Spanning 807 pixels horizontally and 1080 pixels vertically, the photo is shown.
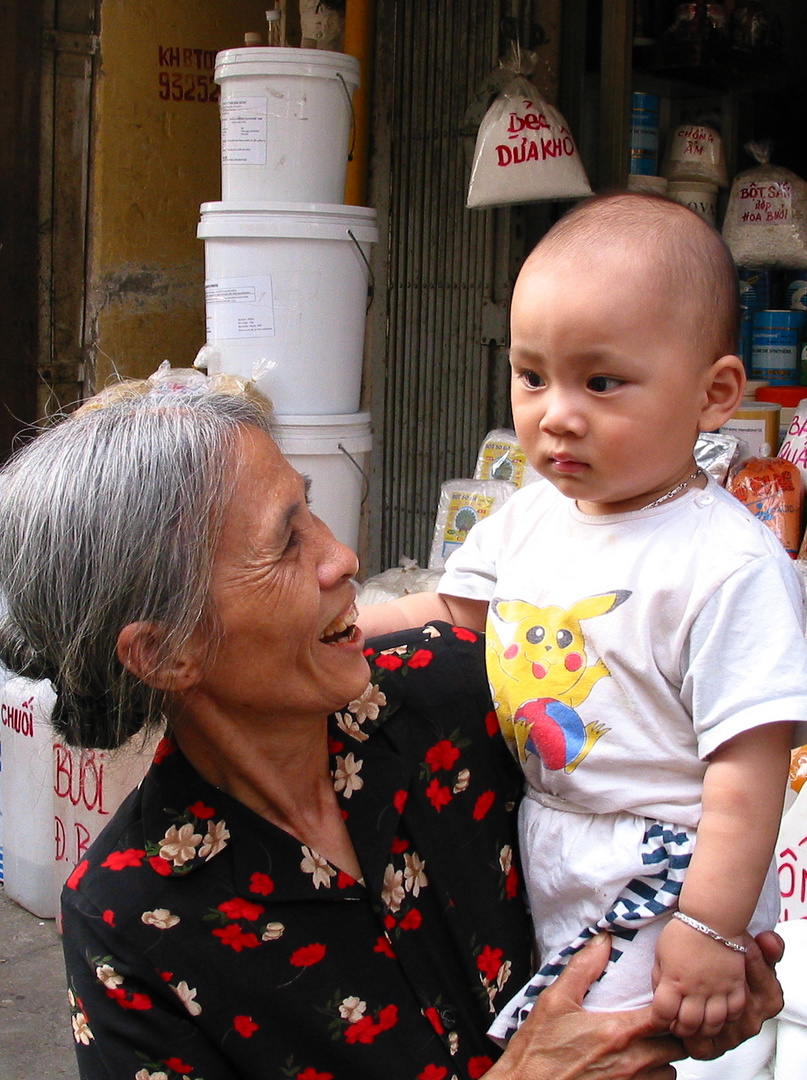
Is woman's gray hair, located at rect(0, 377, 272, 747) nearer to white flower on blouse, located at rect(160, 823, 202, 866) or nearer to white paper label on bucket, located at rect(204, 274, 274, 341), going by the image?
white flower on blouse, located at rect(160, 823, 202, 866)

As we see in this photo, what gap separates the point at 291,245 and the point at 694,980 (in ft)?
9.95

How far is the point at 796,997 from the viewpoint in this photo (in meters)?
1.94

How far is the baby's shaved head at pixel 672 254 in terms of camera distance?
51.3 inches

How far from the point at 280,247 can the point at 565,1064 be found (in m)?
2.99

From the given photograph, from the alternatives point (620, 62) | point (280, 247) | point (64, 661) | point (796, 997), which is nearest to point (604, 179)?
point (620, 62)

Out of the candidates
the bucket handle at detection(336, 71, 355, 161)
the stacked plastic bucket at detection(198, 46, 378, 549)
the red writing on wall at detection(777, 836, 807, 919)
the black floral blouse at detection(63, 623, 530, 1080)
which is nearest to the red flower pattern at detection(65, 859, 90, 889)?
the black floral blouse at detection(63, 623, 530, 1080)

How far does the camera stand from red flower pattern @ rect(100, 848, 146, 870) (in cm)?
133

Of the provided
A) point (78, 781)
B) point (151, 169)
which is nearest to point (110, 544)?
point (78, 781)

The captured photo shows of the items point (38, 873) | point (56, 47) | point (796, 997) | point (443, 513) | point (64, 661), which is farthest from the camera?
point (56, 47)

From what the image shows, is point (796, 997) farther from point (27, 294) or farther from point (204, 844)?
point (27, 294)

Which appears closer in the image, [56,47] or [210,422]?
[210,422]

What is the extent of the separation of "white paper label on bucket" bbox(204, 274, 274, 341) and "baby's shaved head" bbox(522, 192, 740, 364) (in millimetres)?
2644

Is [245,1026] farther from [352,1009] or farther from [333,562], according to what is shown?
[333,562]

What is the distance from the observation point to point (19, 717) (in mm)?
3355
